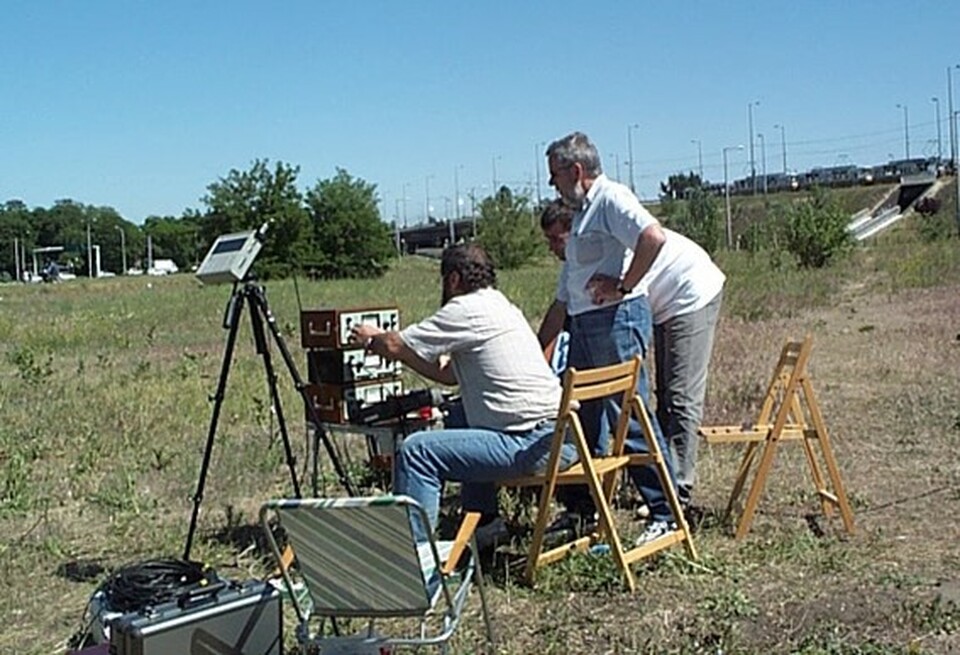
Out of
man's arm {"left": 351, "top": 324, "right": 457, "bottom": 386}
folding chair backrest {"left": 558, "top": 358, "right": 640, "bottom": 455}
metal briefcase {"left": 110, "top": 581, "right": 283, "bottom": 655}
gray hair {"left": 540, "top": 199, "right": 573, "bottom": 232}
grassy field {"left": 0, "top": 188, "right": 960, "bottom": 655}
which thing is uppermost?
gray hair {"left": 540, "top": 199, "right": 573, "bottom": 232}

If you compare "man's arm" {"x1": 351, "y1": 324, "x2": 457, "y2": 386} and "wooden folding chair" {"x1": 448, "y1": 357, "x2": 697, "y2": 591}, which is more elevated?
"man's arm" {"x1": 351, "y1": 324, "x2": 457, "y2": 386}

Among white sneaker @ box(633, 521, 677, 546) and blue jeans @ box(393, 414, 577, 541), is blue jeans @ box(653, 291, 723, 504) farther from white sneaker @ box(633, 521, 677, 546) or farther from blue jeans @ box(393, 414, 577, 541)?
blue jeans @ box(393, 414, 577, 541)

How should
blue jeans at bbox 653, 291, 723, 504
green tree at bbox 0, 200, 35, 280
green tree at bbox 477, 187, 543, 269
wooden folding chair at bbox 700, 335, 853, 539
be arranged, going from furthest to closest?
1. green tree at bbox 0, 200, 35, 280
2. green tree at bbox 477, 187, 543, 269
3. blue jeans at bbox 653, 291, 723, 504
4. wooden folding chair at bbox 700, 335, 853, 539

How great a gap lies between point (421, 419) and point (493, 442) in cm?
87

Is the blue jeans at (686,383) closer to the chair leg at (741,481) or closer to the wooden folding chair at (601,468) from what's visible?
the chair leg at (741,481)

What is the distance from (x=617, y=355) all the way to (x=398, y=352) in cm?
112

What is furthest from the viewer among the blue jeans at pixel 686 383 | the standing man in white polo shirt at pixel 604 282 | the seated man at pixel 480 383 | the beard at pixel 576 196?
the blue jeans at pixel 686 383

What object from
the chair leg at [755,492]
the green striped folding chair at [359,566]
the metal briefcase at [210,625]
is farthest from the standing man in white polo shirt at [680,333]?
the metal briefcase at [210,625]

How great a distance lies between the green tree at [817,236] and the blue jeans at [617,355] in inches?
1147

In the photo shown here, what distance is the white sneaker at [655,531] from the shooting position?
16.3ft

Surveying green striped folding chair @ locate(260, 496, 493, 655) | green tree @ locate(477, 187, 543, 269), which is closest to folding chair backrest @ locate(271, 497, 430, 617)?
green striped folding chair @ locate(260, 496, 493, 655)

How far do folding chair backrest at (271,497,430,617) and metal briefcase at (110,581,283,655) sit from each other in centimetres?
18

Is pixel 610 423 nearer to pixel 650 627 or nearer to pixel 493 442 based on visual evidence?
pixel 493 442

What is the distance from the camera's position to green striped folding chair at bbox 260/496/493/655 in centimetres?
337
